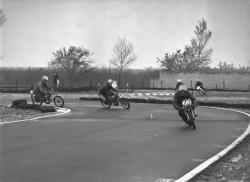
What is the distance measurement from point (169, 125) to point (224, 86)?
46773 mm

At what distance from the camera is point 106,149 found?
28.6ft

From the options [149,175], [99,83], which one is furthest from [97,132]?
[99,83]

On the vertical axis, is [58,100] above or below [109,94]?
below

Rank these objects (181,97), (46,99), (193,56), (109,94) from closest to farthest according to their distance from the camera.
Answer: (181,97) → (109,94) → (46,99) → (193,56)

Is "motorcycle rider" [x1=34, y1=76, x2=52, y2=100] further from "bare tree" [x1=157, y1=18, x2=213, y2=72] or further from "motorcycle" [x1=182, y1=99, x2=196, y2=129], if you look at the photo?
"bare tree" [x1=157, y1=18, x2=213, y2=72]

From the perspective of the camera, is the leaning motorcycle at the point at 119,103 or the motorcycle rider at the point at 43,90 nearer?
the leaning motorcycle at the point at 119,103

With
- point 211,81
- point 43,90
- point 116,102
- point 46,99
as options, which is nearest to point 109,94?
point 116,102

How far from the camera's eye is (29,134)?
10812 mm

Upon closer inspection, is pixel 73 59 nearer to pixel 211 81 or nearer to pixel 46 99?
pixel 211 81

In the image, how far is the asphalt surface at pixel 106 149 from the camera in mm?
6539

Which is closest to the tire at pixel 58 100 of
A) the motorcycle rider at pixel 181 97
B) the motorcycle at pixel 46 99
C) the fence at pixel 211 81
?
the motorcycle at pixel 46 99

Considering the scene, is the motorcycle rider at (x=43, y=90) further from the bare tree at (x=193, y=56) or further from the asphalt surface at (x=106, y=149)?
the bare tree at (x=193, y=56)

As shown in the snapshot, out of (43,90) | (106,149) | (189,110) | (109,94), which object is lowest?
(106,149)

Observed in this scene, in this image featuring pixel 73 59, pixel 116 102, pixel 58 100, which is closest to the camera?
pixel 116 102
